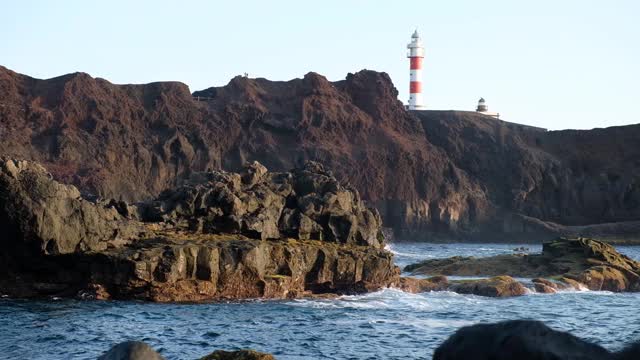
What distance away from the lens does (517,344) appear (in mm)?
9680

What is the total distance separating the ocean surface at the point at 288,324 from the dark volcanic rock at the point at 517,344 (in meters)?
16.3

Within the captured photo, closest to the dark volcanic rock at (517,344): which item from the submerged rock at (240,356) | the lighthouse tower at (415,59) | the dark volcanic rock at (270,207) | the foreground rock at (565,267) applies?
the submerged rock at (240,356)

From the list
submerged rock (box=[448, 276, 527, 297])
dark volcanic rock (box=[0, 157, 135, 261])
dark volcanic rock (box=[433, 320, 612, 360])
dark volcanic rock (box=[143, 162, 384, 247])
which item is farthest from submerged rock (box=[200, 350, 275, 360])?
submerged rock (box=[448, 276, 527, 297])

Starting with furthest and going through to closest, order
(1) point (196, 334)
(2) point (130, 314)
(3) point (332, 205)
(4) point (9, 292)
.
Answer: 1. (3) point (332, 205)
2. (4) point (9, 292)
3. (2) point (130, 314)
4. (1) point (196, 334)

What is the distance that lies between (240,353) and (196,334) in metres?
12.0

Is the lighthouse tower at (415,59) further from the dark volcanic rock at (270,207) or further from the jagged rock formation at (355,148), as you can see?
the dark volcanic rock at (270,207)

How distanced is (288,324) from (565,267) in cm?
2433

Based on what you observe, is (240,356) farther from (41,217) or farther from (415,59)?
(415,59)

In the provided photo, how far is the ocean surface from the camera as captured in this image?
89.4ft

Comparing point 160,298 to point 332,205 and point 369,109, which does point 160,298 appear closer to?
point 332,205

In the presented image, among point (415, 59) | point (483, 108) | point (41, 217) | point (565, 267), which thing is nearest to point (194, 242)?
point (41, 217)

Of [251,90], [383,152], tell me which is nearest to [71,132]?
[251,90]

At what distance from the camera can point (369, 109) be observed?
135750 mm

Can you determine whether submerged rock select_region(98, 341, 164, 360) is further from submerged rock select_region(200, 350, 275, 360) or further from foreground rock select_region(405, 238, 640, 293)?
foreground rock select_region(405, 238, 640, 293)
